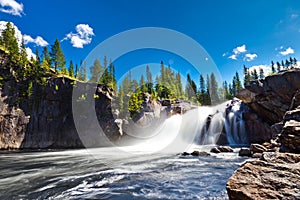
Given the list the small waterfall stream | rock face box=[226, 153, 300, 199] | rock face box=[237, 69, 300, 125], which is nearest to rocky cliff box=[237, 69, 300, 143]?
rock face box=[237, 69, 300, 125]

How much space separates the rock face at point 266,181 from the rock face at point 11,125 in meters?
40.3

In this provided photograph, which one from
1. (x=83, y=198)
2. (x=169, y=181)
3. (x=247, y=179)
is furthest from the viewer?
(x=169, y=181)

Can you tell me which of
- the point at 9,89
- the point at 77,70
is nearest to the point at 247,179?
the point at 9,89

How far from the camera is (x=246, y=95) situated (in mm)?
29844

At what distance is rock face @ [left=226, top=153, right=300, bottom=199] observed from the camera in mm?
3457

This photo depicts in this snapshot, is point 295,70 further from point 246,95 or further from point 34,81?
point 34,81

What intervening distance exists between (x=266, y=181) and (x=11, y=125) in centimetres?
4163

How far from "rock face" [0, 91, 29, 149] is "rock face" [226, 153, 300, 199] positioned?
40.3 m

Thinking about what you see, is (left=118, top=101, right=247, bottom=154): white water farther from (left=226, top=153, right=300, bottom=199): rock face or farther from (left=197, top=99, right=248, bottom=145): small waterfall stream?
(left=226, top=153, right=300, bottom=199): rock face

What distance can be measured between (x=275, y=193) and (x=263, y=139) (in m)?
30.0

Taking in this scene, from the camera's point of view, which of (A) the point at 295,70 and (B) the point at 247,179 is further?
(A) the point at 295,70

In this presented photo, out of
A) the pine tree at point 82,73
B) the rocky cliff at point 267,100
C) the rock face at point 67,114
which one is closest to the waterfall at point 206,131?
the rocky cliff at point 267,100

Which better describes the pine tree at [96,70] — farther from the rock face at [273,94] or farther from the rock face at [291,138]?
the rock face at [291,138]

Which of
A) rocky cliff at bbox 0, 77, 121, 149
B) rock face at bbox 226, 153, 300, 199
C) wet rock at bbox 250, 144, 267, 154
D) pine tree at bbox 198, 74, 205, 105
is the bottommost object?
wet rock at bbox 250, 144, 267, 154
